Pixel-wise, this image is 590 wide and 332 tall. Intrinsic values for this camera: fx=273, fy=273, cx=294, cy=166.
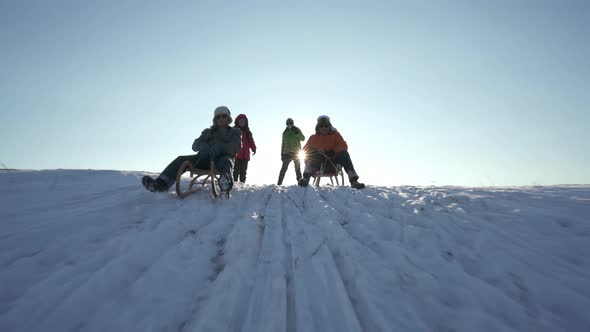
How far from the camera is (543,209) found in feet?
8.40

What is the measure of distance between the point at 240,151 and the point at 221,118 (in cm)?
129

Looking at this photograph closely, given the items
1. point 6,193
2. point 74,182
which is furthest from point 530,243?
point 74,182

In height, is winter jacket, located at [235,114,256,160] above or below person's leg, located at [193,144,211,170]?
above

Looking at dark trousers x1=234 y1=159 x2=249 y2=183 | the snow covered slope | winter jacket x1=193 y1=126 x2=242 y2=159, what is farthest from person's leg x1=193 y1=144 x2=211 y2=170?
dark trousers x1=234 y1=159 x2=249 y2=183

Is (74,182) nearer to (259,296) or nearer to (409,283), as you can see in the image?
(259,296)

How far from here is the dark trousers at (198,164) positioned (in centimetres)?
369

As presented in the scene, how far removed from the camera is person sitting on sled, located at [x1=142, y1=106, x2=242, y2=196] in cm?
364

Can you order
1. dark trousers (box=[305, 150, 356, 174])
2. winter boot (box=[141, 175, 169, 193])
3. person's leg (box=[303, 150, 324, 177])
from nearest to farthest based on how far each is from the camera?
winter boot (box=[141, 175, 169, 193])
dark trousers (box=[305, 150, 356, 174])
person's leg (box=[303, 150, 324, 177])

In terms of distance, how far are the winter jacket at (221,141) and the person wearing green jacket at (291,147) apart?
357 cm

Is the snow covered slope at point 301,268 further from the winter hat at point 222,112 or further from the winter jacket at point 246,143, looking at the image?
the winter jacket at point 246,143

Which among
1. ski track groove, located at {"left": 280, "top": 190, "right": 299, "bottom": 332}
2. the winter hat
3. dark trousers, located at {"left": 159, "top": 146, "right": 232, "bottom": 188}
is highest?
the winter hat

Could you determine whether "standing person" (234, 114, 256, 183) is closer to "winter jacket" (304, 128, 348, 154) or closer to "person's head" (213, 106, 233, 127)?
"winter jacket" (304, 128, 348, 154)

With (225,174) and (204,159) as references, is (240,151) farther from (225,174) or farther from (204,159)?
(225,174)

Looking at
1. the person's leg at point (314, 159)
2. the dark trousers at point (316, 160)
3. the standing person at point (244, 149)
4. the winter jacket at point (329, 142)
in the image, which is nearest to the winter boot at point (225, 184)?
the dark trousers at point (316, 160)
